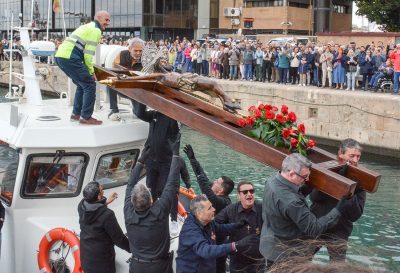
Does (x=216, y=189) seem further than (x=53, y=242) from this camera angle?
Yes

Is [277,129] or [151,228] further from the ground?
[277,129]

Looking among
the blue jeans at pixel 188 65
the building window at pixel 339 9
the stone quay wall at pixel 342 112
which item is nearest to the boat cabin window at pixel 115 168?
the stone quay wall at pixel 342 112

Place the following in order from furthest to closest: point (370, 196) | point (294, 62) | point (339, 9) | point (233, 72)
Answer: point (339, 9)
point (233, 72)
point (294, 62)
point (370, 196)

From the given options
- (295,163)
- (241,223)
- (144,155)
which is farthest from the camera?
(144,155)

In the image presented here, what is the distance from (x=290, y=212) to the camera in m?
4.40

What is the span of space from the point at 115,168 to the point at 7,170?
1143 mm

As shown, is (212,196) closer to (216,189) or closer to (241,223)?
(216,189)

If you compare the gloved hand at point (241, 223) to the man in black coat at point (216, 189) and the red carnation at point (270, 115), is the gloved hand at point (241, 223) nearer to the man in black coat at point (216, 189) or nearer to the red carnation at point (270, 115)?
the man in black coat at point (216, 189)

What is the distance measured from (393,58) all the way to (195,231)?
16.2m

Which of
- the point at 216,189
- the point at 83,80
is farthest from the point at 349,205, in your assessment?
the point at 83,80

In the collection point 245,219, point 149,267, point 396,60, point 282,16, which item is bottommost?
point 149,267

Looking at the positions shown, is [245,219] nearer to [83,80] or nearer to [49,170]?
[49,170]

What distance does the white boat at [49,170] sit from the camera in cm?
613

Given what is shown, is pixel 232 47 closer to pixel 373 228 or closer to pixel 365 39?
pixel 365 39
